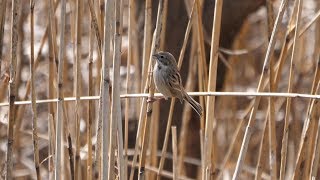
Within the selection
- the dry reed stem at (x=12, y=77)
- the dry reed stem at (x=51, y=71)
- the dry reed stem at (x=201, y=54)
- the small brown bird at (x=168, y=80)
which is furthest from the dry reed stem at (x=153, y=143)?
the dry reed stem at (x=12, y=77)

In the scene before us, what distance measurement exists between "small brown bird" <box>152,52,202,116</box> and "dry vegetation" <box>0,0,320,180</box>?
0.08 m

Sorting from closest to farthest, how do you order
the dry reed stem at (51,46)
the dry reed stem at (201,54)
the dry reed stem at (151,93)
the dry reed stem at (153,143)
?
the dry reed stem at (151,93) → the dry reed stem at (51,46) → the dry reed stem at (201,54) → the dry reed stem at (153,143)

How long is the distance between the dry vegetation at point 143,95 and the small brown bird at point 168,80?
83 millimetres

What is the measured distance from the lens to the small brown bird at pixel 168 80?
2828 millimetres

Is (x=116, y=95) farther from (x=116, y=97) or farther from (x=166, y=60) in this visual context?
(x=166, y=60)

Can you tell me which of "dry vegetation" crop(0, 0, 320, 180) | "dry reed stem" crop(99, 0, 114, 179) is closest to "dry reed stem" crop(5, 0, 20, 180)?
"dry vegetation" crop(0, 0, 320, 180)

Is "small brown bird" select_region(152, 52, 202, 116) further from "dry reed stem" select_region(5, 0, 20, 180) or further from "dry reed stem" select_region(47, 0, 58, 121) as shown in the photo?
"dry reed stem" select_region(5, 0, 20, 180)

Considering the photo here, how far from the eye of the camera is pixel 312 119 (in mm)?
2486

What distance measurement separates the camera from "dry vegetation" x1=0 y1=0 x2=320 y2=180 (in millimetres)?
2148

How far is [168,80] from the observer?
2887 mm

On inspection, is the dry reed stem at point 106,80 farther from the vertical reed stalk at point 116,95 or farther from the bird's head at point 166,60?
the bird's head at point 166,60

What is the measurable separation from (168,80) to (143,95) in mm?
554

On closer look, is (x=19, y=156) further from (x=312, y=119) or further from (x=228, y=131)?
(x=312, y=119)

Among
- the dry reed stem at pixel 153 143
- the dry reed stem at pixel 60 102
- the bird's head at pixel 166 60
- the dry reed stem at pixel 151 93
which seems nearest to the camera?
the dry reed stem at pixel 151 93
